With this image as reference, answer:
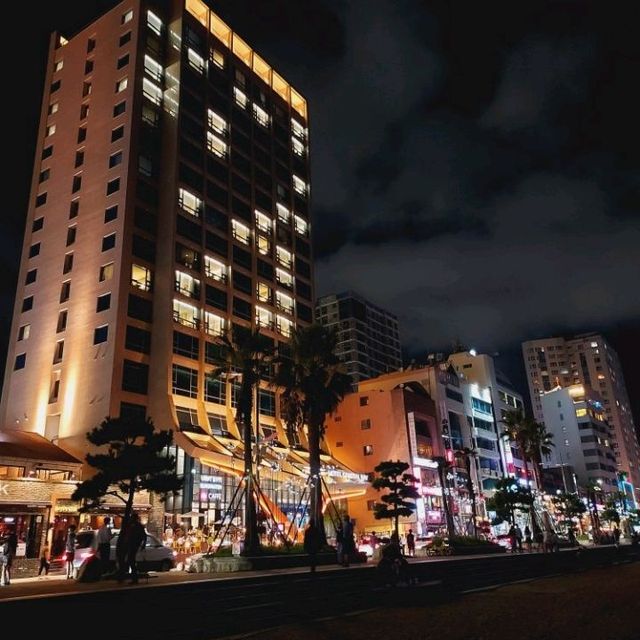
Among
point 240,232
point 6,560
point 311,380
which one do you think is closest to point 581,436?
point 240,232

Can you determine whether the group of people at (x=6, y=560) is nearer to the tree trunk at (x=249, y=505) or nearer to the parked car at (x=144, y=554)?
the parked car at (x=144, y=554)

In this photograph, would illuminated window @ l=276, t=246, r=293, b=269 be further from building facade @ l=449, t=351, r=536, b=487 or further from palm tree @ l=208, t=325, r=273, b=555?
palm tree @ l=208, t=325, r=273, b=555

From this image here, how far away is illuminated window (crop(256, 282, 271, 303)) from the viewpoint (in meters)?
65.9

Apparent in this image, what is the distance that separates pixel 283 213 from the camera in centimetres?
7350

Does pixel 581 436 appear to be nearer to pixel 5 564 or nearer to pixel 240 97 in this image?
pixel 240 97

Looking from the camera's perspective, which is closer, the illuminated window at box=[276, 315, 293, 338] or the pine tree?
the pine tree

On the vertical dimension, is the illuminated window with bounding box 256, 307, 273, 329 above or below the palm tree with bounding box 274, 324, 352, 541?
above

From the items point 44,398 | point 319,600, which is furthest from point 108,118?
point 319,600

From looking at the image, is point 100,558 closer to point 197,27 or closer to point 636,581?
point 636,581

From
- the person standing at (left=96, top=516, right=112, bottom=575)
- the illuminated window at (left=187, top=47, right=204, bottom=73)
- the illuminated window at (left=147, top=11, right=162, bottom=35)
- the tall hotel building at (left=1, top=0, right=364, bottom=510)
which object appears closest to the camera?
the person standing at (left=96, top=516, right=112, bottom=575)

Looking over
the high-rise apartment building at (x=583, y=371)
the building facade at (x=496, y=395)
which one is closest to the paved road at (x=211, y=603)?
the building facade at (x=496, y=395)

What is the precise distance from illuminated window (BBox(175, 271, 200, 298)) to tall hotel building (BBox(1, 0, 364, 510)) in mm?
120

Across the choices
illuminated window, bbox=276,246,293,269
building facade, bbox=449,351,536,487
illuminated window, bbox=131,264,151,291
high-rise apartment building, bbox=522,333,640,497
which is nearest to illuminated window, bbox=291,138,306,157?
illuminated window, bbox=276,246,293,269

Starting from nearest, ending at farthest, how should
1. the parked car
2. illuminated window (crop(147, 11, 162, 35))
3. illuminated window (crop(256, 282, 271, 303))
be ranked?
the parked car < illuminated window (crop(147, 11, 162, 35)) < illuminated window (crop(256, 282, 271, 303))
